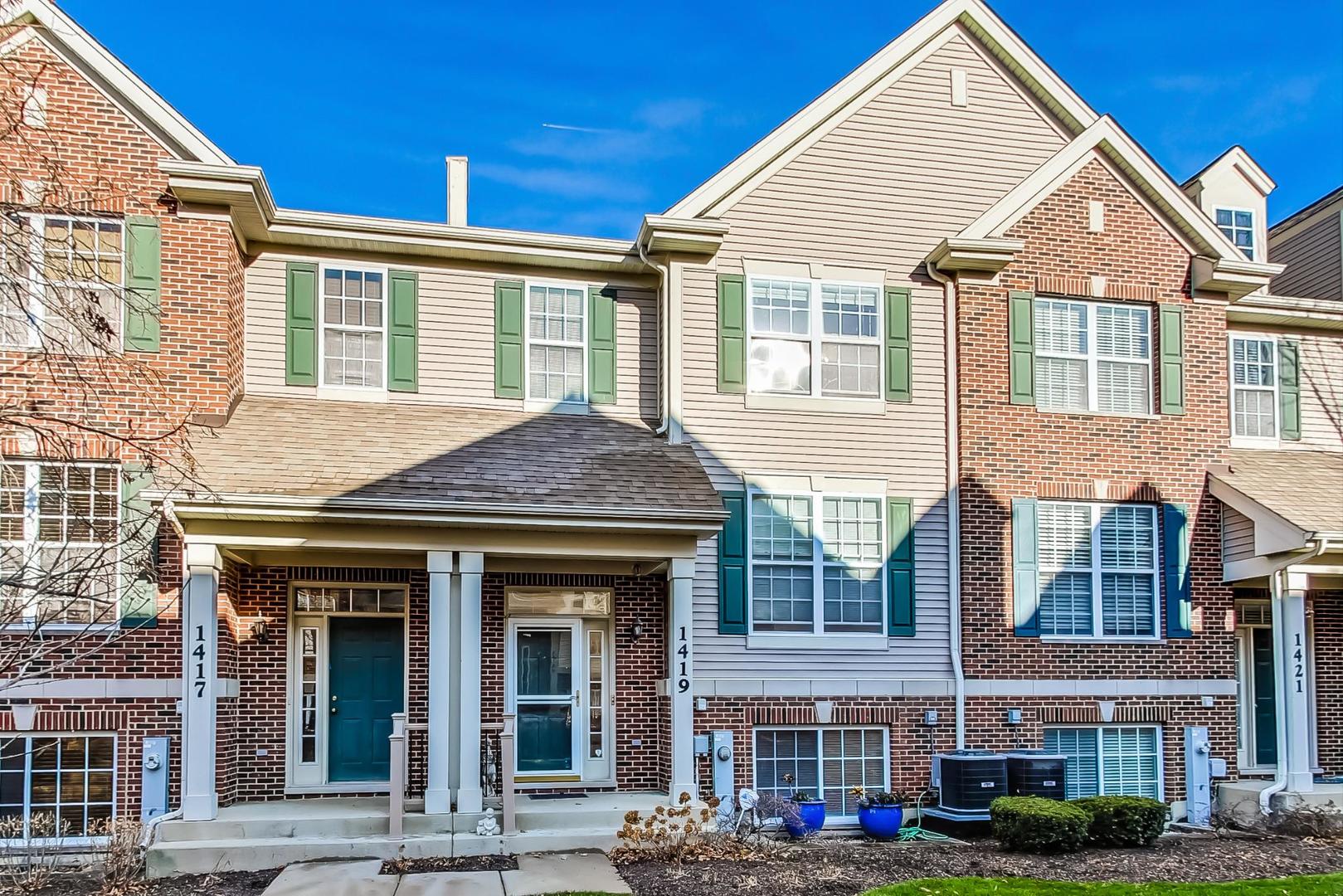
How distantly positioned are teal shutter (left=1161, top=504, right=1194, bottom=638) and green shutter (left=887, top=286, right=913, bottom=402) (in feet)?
11.6

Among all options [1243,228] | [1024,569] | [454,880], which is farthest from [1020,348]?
[454,880]

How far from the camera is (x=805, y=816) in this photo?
12.3 meters

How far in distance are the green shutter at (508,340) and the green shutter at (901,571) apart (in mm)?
4528

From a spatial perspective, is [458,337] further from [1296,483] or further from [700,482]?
[1296,483]

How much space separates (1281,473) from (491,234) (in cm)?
1010

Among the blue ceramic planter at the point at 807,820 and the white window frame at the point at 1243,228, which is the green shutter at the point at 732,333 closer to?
the blue ceramic planter at the point at 807,820

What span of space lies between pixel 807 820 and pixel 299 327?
7.63 metres

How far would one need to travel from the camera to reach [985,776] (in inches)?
489

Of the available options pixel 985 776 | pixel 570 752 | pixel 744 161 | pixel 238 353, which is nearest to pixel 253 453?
pixel 238 353

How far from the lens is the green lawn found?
372 inches

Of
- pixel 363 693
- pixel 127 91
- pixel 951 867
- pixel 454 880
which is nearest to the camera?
pixel 454 880

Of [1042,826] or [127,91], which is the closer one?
[1042,826]

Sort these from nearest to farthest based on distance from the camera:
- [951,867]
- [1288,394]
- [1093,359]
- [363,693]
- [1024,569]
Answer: [951,867] → [363,693] → [1024,569] → [1093,359] → [1288,394]

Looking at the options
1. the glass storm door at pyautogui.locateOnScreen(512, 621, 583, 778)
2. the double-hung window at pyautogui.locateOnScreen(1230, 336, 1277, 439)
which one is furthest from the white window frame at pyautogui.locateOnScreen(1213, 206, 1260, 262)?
the glass storm door at pyautogui.locateOnScreen(512, 621, 583, 778)
